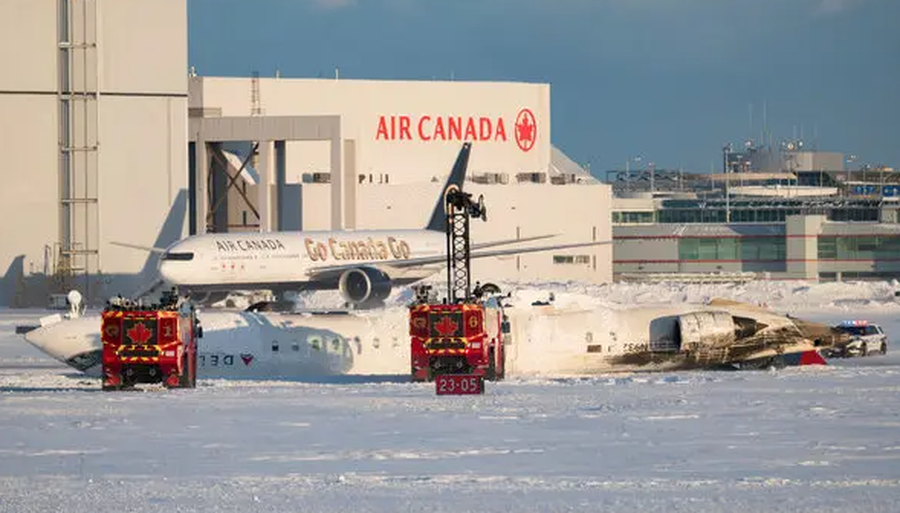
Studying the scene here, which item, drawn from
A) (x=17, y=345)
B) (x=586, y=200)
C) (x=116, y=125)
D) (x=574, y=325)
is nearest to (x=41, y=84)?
(x=116, y=125)

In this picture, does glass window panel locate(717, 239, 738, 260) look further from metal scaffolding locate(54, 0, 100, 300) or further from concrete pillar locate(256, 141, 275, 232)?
metal scaffolding locate(54, 0, 100, 300)

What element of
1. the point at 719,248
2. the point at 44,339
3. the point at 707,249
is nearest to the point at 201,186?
the point at 44,339

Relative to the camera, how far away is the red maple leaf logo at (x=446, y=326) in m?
47.2

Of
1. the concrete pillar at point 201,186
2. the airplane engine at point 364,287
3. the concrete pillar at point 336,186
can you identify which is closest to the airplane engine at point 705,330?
the airplane engine at point 364,287

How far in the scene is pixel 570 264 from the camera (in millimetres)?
120688

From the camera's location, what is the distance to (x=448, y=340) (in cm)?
4712

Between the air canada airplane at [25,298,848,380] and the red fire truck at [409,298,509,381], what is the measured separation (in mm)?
4410

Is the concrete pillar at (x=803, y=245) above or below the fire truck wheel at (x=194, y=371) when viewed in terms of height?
above

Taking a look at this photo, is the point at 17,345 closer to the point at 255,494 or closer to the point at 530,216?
the point at 255,494

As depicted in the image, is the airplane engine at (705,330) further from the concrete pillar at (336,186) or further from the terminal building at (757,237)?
the terminal building at (757,237)

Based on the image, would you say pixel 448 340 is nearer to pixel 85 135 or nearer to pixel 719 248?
pixel 85 135

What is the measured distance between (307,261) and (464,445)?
2231 inches

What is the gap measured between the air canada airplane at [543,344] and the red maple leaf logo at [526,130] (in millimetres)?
77557

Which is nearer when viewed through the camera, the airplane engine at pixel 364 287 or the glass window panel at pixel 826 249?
the airplane engine at pixel 364 287
